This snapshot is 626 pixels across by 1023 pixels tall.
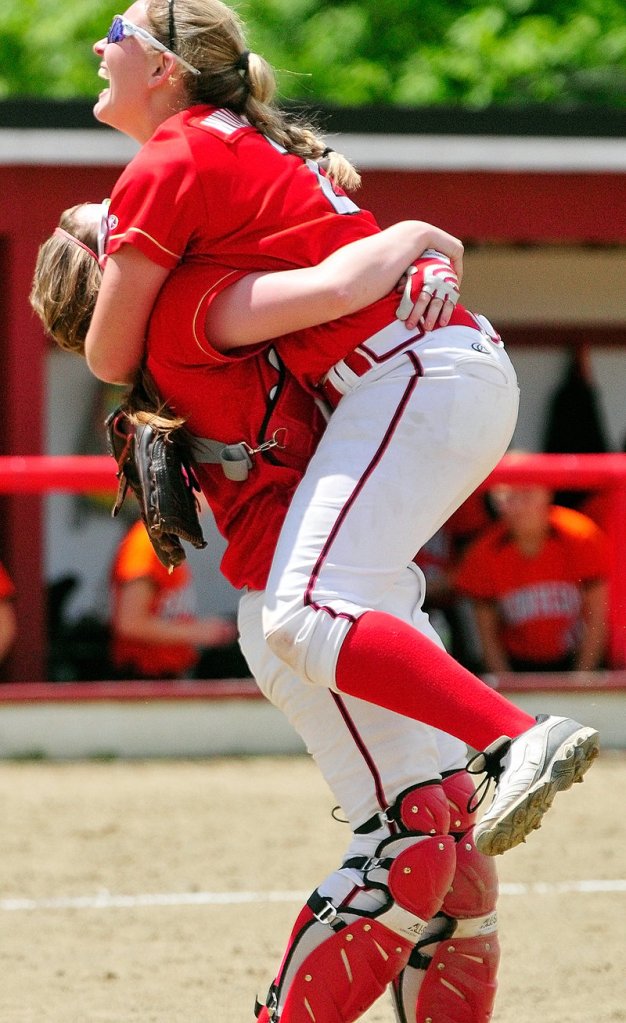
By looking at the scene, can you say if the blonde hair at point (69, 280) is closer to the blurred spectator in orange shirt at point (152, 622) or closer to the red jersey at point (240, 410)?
the red jersey at point (240, 410)

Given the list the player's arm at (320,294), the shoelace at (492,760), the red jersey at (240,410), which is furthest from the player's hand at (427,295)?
the shoelace at (492,760)

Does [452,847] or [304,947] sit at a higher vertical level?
[452,847]

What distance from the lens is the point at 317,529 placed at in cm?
257

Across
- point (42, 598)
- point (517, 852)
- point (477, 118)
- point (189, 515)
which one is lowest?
point (42, 598)

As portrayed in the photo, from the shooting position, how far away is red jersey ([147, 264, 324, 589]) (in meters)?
2.64

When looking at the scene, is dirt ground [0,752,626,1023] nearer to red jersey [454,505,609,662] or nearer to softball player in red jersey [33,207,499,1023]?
red jersey [454,505,609,662]

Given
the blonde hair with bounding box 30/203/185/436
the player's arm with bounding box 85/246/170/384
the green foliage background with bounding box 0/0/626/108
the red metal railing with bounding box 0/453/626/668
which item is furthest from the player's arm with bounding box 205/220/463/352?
the green foliage background with bounding box 0/0/626/108

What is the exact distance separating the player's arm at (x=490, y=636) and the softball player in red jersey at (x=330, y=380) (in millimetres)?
4785

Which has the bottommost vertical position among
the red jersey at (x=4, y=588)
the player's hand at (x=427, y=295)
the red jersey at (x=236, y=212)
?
the red jersey at (x=4, y=588)

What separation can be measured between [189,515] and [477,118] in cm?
619

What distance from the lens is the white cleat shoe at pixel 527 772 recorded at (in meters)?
2.39

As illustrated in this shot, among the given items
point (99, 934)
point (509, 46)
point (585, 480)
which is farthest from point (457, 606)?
point (509, 46)

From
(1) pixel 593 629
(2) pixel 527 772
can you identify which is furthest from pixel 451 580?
(2) pixel 527 772

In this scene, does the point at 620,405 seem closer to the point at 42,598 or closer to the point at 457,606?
the point at 457,606
